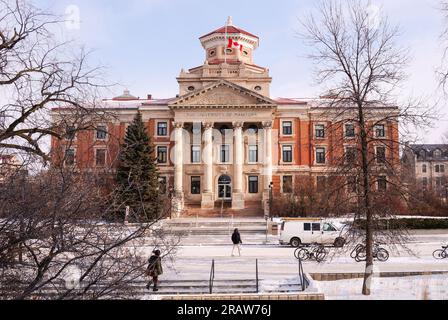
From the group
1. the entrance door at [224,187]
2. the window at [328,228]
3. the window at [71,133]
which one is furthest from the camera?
the entrance door at [224,187]

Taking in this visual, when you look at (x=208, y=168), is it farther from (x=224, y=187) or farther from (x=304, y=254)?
(x=304, y=254)

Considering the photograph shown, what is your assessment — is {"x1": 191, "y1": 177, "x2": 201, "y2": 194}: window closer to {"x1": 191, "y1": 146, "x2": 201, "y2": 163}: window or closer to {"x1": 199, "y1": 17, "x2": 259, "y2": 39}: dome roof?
{"x1": 191, "y1": 146, "x2": 201, "y2": 163}: window

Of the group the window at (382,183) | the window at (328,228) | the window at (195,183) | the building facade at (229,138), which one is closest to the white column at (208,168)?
the building facade at (229,138)

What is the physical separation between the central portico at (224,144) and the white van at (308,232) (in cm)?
2426

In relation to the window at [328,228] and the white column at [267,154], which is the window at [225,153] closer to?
the white column at [267,154]

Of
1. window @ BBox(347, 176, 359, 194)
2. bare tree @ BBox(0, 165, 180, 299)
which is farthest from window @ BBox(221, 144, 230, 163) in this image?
bare tree @ BBox(0, 165, 180, 299)

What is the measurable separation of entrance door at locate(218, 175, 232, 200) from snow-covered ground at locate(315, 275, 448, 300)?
39.9m

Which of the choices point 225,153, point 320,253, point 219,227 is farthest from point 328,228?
point 225,153

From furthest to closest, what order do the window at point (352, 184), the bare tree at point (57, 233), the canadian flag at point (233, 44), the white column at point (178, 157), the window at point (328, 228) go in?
1. the canadian flag at point (233, 44)
2. the white column at point (178, 157)
3. the window at point (328, 228)
4. the window at point (352, 184)
5. the bare tree at point (57, 233)

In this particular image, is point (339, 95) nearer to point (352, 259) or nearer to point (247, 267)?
point (247, 267)

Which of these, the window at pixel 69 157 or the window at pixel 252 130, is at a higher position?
the window at pixel 252 130

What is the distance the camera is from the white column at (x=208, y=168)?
54.4m

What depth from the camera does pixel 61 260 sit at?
288 inches

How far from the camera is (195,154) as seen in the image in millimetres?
58156
